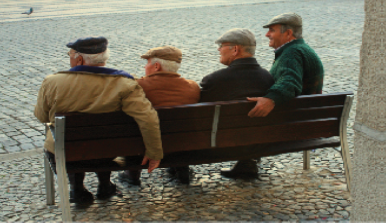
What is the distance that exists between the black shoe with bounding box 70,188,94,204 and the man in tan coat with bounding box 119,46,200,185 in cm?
92

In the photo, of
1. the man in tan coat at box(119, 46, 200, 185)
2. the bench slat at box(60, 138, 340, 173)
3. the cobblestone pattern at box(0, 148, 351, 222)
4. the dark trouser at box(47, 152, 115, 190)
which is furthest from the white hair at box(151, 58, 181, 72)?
the cobblestone pattern at box(0, 148, 351, 222)

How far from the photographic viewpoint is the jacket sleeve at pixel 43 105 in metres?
3.85

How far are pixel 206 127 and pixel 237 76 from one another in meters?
0.48

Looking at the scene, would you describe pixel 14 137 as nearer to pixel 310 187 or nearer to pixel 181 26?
pixel 310 187

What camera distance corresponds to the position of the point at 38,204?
430cm

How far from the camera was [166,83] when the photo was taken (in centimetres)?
409

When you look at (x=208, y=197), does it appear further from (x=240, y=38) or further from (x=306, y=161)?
(x=240, y=38)

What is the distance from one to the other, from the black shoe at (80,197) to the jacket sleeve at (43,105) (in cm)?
62

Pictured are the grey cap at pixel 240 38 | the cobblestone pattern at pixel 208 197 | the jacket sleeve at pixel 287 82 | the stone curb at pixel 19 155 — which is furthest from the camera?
the stone curb at pixel 19 155

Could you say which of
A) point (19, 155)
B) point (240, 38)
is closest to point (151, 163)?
point (240, 38)

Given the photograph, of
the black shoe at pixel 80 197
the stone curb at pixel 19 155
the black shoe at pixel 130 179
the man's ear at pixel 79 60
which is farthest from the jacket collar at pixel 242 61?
the stone curb at pixel 19 155

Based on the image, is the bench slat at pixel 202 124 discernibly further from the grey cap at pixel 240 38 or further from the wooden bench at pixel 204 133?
the grey cap at pixel 240 38

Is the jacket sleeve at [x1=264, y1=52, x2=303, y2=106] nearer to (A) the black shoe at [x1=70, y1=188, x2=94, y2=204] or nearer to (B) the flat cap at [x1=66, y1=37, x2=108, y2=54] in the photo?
(B) the flat cap at [x1=66, y1=37, x2=108, y2=54]

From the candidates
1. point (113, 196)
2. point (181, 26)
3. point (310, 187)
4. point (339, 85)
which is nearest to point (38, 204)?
point (113, 196)
